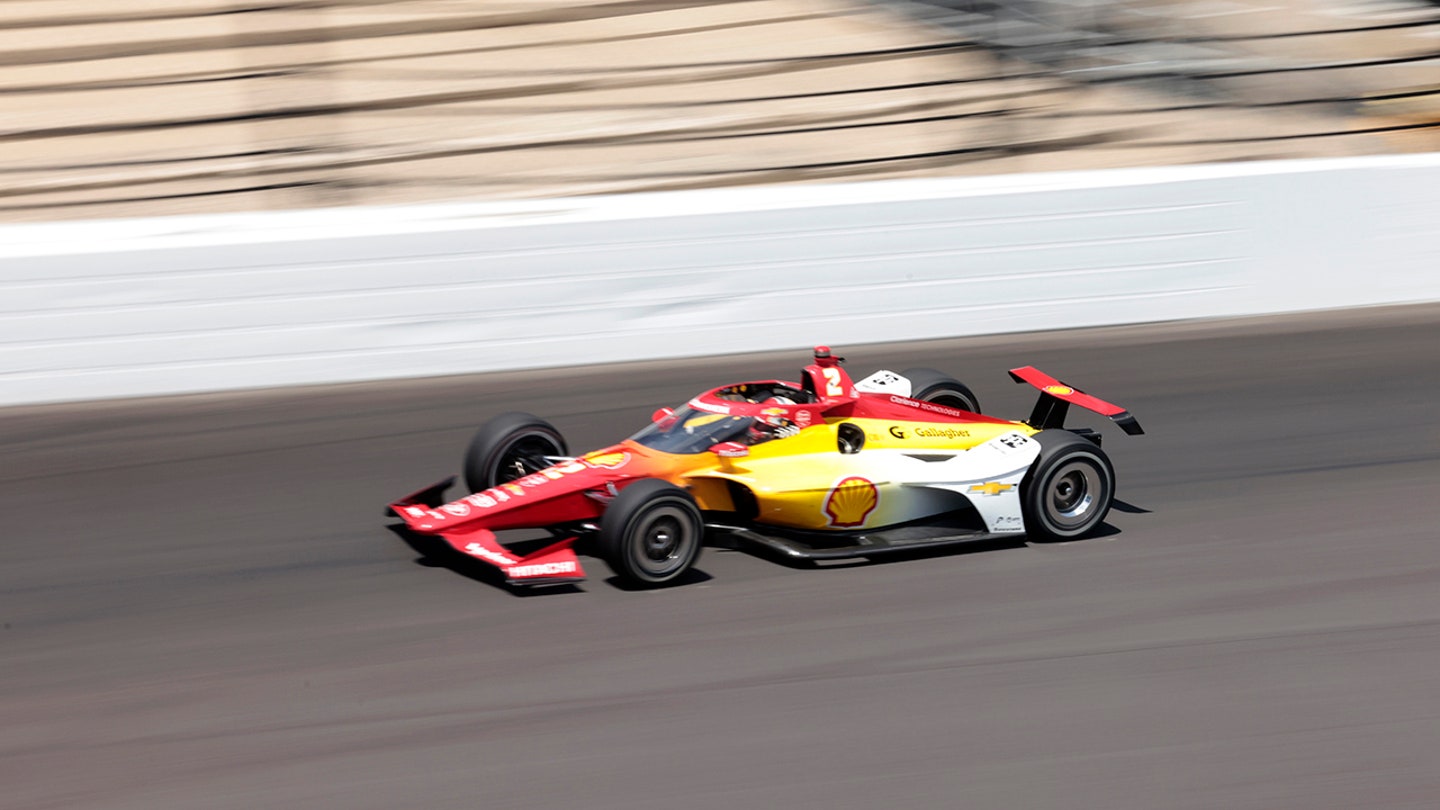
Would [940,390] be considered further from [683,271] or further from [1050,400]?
[683,271]

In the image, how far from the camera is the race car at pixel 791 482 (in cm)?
571

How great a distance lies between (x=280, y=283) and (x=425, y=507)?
119 inches

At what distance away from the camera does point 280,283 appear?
8.55 m

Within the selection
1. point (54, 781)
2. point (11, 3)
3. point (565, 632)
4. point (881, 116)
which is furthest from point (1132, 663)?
point (11, 3)

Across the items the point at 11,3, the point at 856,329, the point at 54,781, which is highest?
the point at 11,3

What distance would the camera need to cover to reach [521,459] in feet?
20.9

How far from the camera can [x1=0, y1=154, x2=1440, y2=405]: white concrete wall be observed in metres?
8.38

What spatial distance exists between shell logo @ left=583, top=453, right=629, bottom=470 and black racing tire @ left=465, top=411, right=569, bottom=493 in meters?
0.36

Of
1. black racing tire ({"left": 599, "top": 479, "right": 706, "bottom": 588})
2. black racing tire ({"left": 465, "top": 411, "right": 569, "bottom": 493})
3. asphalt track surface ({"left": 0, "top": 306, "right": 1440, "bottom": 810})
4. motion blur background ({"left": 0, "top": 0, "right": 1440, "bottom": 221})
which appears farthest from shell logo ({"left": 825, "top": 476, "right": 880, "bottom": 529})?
motion blur background ({"left": 0, "top": 0, "right": 1440, "bottom": 221})

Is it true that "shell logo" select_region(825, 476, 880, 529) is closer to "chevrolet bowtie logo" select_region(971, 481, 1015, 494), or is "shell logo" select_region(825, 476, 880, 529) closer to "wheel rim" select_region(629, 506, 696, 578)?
"chevrolet bowtie logo" select_region(971, 481, 1015, 494)

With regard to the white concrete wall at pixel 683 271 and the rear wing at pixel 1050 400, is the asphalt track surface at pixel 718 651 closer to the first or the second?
the rear wing at pixel 1050 400

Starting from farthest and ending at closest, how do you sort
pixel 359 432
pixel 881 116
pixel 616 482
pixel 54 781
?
1. pixel 881 116
2. pixel 359 432
3. pixel 616 482
4. pixel 54 781

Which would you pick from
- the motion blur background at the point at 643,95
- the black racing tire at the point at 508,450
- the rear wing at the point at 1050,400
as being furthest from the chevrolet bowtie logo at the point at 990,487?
the motion blur background at the point at 643,95

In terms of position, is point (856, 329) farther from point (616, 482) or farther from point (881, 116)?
point (616, 482)
